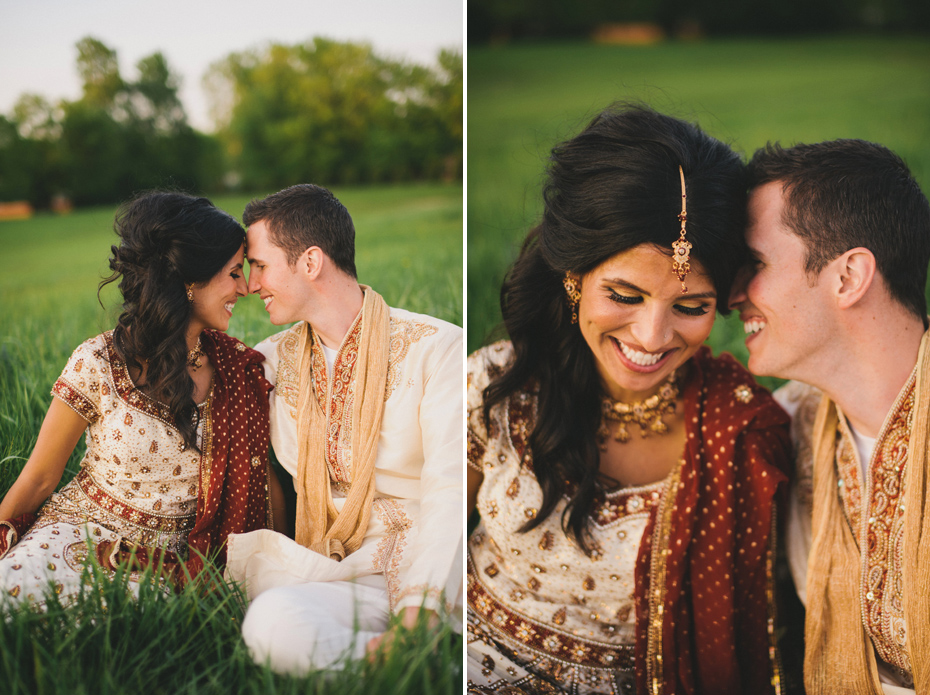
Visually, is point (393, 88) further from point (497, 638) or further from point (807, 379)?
point (497, 638)

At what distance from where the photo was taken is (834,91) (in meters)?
6.82

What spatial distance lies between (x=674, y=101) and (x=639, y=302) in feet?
2.94

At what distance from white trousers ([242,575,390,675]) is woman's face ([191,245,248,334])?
62cm

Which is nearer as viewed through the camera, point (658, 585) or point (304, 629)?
point (304, 629)

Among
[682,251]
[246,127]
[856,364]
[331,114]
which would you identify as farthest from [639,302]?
[246,127]

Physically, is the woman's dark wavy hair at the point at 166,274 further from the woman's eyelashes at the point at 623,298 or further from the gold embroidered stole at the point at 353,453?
the woman's eyelashes at the point at 623,298

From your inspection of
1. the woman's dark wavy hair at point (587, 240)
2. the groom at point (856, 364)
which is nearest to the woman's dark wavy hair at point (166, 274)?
the woman's dark wavy hair at point (587, 240)

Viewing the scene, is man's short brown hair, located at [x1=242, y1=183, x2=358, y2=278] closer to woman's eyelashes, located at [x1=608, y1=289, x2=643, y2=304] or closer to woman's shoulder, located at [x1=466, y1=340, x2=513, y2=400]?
woman's shoulder, located at [x1=466, y1=340, x2=513, y2=400]

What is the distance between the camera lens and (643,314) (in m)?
1.53

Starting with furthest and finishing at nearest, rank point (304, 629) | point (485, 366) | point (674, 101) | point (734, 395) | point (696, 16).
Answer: point (696, 16) → point (674, 101) → point (485, 366) → point (734, 395) → point (304, 629)

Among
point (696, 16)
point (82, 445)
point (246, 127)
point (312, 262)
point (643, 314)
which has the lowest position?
point (82, 445)

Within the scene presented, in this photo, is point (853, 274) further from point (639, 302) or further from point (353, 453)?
point (353, 453)

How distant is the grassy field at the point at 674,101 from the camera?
300 centimetres

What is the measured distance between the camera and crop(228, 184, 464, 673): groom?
4.99ft
